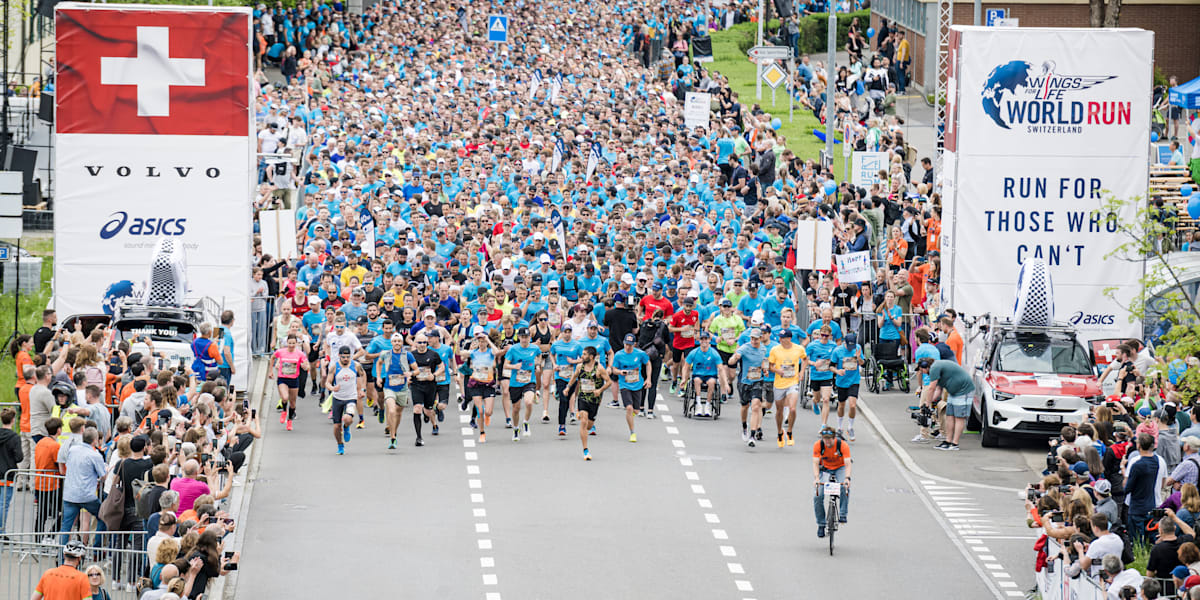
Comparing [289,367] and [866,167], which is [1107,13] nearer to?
[866,167]

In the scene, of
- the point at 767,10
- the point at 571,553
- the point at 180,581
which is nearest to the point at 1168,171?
the point at 571,553

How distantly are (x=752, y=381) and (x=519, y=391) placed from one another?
9.64 feet

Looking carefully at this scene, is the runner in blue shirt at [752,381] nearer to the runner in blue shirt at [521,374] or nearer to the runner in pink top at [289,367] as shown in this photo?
the runner in blue shirt at [521,374]

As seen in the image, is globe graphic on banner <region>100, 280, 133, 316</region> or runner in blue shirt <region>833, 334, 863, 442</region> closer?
globe graphic on banner <region>100, 280, 133, 316</region>

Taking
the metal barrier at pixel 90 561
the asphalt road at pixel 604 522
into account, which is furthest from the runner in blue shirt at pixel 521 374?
the metal barrier at pixel 90 561

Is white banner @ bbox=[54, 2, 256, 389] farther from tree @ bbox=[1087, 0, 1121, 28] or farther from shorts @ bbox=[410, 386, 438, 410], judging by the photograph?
tree @ bbox=[1087, 0, 1121, 28]

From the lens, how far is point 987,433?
27.5 m

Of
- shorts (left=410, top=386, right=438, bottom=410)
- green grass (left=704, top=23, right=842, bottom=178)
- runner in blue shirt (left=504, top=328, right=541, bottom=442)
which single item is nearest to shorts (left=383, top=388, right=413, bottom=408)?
shorts (left=410, top=386, right=438, bottom=410)

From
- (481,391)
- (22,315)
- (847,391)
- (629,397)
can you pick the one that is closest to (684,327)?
(629,397)

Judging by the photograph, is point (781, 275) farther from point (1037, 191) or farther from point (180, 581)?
point (180, 581)

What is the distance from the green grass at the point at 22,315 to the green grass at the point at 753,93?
1772cm

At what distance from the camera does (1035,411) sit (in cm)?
2688

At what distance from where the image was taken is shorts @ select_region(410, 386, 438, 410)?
26953 mm

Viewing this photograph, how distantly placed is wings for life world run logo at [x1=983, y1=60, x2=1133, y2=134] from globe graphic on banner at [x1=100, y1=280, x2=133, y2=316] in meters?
11.4
